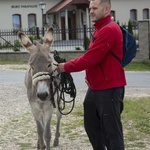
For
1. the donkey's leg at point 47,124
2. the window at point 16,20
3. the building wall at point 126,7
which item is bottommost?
the donkey's leg at point 47,124

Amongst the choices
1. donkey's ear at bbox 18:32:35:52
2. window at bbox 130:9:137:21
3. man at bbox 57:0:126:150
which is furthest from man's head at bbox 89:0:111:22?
window at bbox 130:9:137:21

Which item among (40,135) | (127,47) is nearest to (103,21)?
(127,47)

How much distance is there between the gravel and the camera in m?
6.80

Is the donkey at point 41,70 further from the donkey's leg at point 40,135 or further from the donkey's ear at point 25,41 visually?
the donkey's leg at point 40,135

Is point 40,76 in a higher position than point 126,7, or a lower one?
lower

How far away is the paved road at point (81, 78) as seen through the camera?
14309 mm

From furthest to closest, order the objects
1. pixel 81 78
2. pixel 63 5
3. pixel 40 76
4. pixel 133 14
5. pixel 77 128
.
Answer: pixel 133 14
pixel 63 5
pixel 81 78
pixel 77 128
pixel 40 76

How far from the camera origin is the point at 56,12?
139 feet

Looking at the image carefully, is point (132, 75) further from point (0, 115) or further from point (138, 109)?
point (0, 115)

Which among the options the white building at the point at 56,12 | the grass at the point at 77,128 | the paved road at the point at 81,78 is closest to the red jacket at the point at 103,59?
the grass at the point at 77,128

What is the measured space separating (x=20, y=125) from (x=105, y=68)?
4164mm

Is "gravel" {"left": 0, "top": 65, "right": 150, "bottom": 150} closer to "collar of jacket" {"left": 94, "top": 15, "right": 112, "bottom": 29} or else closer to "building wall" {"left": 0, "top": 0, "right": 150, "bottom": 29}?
"collar of jacket" {"left": 94, "top": 15, "right": 112, "bottom": 29}

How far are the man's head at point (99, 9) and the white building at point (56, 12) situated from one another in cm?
3641

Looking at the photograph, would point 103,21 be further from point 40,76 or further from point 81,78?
point 81,78
